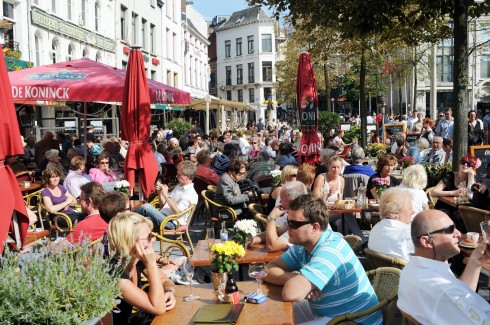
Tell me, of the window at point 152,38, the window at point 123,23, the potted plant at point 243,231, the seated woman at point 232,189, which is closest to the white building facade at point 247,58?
the window at point 152,38

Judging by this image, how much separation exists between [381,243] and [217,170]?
7.30 m

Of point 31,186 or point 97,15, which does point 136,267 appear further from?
point 97,15

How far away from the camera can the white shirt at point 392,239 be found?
4.81 metres

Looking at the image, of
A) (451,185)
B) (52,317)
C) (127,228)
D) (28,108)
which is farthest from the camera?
(28,108)

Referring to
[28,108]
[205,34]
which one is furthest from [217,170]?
[205,34]

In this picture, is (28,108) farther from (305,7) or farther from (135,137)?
(305,7)

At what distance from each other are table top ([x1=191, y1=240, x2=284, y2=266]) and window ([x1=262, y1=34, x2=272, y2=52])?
69.6 metres

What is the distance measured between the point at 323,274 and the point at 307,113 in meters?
7.26

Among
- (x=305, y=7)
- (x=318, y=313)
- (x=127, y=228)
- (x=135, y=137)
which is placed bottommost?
(x=318, y=313)

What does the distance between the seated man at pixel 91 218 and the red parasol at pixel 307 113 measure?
514 cm

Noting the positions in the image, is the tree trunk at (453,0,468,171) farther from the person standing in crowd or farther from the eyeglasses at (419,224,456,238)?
the person standing in crowd

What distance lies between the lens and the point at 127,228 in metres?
3.91

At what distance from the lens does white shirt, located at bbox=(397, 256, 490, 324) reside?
3023mm

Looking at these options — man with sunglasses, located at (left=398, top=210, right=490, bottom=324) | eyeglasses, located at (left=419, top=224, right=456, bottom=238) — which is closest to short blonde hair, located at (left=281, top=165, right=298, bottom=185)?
man with sunglasses, located at (left=398, top=210, right=490, bottom=324)
